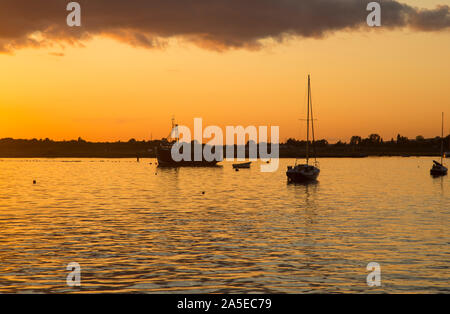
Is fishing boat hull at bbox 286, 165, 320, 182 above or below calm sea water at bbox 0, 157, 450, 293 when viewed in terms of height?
above

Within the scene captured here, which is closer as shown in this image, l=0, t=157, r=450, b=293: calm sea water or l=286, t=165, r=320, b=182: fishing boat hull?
l=0, t=157, r=450, b=293: calm sea water

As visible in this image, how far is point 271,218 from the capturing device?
45.3 meters

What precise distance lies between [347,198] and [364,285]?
48.3 metres

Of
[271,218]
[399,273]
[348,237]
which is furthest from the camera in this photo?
[271,218]

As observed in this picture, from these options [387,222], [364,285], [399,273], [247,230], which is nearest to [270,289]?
[364,285]

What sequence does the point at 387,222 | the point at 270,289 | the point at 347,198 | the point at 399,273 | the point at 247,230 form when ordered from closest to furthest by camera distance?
the point at 270,289, the point at 399,273, the point at 247,230, the point at 387,222, the point at 347,198

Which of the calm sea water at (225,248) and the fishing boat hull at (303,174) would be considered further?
the fishing boat hull at (303,174)

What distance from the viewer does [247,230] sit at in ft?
123

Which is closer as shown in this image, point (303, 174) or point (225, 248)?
point (225, 248)

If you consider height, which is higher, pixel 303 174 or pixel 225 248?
pixel 303 174

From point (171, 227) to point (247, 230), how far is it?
5816mm

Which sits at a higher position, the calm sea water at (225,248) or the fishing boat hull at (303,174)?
the fishing boat hull at (303,174)

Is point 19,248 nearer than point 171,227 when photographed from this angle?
Yes

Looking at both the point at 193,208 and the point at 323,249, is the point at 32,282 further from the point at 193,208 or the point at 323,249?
the point at 193,208
